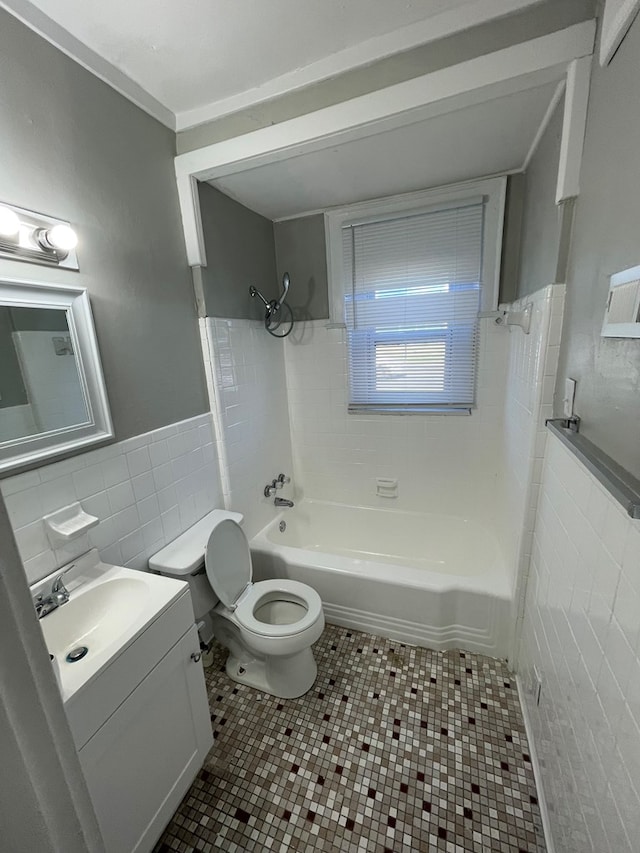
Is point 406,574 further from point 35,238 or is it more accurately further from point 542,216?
point 35,238

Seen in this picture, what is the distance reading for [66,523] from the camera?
121 cm

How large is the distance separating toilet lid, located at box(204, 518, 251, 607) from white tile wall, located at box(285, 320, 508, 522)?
1.05 m

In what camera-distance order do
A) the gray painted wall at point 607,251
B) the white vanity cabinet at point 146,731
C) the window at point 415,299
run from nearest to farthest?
the gray painted wall at point 607,251 → the white vanity cabinet at point 146,731 → the window at point 415,299

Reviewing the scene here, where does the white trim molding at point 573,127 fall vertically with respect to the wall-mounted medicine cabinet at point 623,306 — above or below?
→ above

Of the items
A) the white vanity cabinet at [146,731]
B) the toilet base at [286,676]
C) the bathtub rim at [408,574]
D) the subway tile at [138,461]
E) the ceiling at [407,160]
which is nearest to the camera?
the white vanity cabinet at [146,731]

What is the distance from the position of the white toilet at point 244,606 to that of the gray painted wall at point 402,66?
70.0 inches

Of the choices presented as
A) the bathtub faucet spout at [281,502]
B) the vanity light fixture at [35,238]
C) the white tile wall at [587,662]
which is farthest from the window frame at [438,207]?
the vanity light fixture at [35,238]

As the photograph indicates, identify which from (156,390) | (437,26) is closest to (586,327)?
(437,26)

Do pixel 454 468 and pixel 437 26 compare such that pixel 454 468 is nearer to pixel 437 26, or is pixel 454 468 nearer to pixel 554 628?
pixel 554 628

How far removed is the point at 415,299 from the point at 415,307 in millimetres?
49

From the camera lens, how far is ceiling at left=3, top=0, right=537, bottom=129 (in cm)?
110

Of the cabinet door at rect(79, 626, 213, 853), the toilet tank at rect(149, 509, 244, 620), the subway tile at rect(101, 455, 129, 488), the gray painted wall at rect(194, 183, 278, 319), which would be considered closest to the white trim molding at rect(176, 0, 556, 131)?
the gray painted wall at rect(194, 183, 278, 319)

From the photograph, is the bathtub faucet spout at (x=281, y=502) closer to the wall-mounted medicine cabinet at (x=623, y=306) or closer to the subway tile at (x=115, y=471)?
the subway tile at (x=115, y=471)

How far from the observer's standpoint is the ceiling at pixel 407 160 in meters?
1.37
